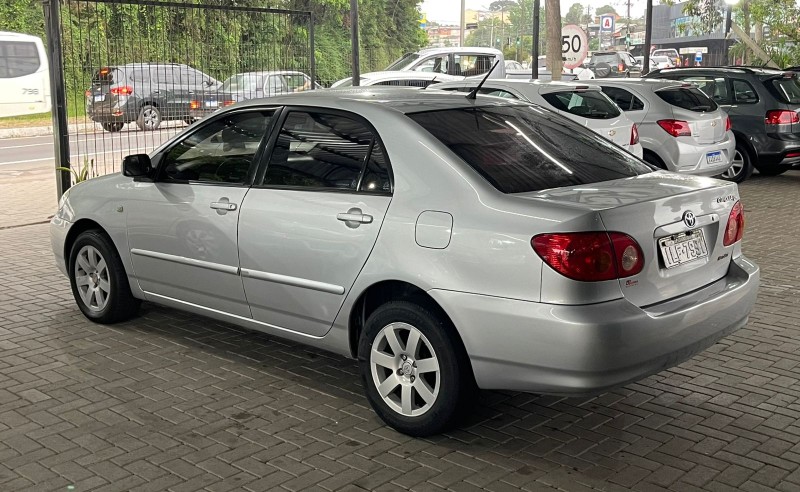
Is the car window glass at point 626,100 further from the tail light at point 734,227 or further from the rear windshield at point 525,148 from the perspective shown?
the tail light at point 734,227

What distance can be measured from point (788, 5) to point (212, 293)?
22.2m

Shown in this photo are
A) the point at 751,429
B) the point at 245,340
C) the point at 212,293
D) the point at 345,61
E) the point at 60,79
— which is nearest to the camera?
the point at 751,429

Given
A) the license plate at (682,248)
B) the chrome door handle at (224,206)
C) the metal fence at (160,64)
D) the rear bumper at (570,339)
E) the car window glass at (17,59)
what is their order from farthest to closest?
the car window glass at (17,59)
the metal fence at (160,64)
the chrome door handle at (224,206)
the license plate at (682,248)
the rear bumper at (570,339)

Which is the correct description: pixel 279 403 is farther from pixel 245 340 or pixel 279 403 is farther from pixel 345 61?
pixel 345 61

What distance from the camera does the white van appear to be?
1118 inches

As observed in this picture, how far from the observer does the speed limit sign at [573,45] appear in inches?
767

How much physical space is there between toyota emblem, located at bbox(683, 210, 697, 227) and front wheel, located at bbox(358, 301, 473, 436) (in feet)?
3.93

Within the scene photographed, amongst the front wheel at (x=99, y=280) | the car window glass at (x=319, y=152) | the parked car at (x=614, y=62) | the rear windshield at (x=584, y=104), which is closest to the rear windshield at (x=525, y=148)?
the car window glass at (x=319, y=152)

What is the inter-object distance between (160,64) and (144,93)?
617mm

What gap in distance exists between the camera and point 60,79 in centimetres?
1005

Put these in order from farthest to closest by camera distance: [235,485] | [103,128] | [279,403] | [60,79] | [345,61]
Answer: [345,61], [103,128], [60,79], [279,403], [235,485]

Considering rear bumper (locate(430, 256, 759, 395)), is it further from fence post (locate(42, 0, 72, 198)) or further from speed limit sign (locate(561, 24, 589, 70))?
speed limit sign (locate(561, 24, 589, 70))

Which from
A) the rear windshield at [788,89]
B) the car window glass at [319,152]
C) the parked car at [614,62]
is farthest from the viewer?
the parked car at [614,62]

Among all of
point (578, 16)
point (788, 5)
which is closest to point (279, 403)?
point (788, 5)
